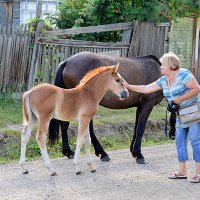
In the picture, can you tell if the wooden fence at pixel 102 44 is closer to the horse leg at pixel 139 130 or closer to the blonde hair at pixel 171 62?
the horse leg at pixel 139 130

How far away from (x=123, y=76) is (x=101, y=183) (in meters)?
2.84

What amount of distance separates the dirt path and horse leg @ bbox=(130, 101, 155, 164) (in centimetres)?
15

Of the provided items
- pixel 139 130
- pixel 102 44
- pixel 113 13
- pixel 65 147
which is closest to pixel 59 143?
pixel 65 147

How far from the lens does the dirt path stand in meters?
7.53

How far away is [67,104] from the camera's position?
28.5 ft

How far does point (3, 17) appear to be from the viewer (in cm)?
1969

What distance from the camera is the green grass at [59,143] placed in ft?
34.8

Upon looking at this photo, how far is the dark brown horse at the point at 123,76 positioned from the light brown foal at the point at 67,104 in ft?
3.13

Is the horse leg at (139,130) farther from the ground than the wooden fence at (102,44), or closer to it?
closer to it

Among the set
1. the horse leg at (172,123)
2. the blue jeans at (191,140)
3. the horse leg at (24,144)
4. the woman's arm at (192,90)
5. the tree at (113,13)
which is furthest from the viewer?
the tree at (113,13)

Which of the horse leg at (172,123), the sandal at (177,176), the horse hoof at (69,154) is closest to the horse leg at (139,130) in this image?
the horse leg at (172,123)

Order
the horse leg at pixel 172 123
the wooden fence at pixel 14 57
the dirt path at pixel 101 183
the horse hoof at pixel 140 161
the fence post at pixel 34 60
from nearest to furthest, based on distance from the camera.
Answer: the dirt path at pixel 101 183 < the horse hoof at pixel 140 161 < the horse leg at pixel 172 123 < the wooden fence at pixel 14 57 < the fence post at pixel 34 60

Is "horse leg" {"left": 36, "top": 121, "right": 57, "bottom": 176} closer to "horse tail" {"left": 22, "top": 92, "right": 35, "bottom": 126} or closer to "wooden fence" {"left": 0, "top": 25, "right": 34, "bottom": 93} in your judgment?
"horse tail" {"left": 22, "top": 92, "right": 35, "bottom": 126}

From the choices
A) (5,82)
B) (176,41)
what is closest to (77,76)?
(5,82)
